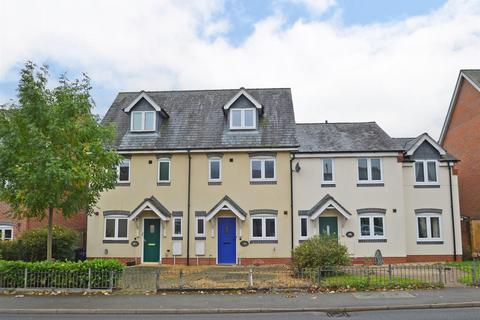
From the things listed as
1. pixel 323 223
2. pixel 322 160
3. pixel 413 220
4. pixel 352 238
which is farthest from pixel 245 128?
pixel 413 220

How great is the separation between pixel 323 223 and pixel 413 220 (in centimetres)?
474

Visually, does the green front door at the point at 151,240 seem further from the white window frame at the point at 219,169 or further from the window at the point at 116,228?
the white window frame at the point at 219,169

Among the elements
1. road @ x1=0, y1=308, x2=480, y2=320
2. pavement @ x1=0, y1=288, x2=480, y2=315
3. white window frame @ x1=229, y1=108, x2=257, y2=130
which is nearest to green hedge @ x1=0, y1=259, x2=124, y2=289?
pavement @ x1=0, y1=288, x2=480, y2=315

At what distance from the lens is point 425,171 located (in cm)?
2348

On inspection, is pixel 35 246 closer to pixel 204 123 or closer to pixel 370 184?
pixel 204 123

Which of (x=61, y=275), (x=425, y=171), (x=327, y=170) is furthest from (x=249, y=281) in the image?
(x=425, y=171)

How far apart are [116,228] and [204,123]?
24.4 feet

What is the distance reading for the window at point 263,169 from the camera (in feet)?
76.5

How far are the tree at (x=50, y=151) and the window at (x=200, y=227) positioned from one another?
275 inches

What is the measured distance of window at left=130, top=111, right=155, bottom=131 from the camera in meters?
24.5

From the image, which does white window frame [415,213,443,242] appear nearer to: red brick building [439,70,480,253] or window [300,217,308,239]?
red brick building [439,70,480,253]

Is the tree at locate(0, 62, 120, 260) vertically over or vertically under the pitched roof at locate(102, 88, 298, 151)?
under

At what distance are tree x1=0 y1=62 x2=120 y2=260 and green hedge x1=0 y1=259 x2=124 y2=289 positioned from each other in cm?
131

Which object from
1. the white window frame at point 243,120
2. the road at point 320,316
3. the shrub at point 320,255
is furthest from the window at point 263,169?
the road at point 320,316
